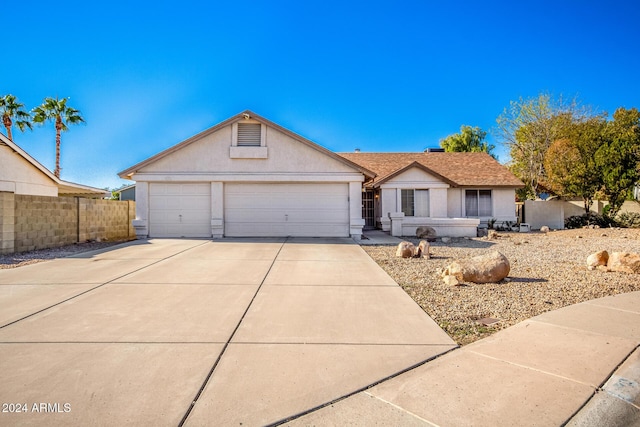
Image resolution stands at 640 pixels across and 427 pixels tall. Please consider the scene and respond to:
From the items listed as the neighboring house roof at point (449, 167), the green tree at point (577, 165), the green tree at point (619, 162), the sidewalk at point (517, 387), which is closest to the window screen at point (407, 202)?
the neighboring house roof at point (449, 167)

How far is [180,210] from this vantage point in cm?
1459

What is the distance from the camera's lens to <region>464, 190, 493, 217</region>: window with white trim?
19.7 metres

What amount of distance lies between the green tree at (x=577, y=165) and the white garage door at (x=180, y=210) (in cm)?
1946

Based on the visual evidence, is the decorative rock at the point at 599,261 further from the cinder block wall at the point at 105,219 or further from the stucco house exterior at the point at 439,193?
the cinder block wall at the point at 105,219

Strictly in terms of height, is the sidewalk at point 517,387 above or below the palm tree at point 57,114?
below

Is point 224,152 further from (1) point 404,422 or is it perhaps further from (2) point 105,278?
(1) point 404,422

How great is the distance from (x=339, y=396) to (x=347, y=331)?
1345 millimetres

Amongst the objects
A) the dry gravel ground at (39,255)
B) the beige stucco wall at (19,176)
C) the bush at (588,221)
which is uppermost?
the beige stucco wall at (19,176)

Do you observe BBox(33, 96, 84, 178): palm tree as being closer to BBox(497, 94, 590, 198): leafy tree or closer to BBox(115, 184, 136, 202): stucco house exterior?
BBox(115, 184, 136, 202): stucco house exterior

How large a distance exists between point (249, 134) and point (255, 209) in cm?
327

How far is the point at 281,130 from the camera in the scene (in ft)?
47.6

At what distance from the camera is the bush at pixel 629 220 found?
19.0m

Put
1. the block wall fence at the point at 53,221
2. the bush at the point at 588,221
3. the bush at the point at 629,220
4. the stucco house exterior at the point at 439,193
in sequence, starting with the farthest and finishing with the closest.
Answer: the bush at the point at 588,221
the bush at the point at 629,220
the stucco house exterior at the point at 439,193
the block wall fence at the point at 53,221

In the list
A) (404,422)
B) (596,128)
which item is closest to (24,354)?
(404,422)
